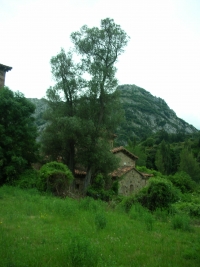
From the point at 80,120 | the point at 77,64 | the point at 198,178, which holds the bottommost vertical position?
the point at 198,178

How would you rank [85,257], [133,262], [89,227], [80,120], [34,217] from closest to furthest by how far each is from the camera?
[85,257]
[133,262]
[89,227]
[34,217]
[80,120]

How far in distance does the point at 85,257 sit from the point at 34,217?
17.9ft

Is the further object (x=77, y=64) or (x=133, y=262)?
(x=77, y=64)

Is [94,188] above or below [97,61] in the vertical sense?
below

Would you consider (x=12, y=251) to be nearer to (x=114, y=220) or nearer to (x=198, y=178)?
(x=114, y=220)

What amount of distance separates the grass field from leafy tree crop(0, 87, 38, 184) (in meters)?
11.1

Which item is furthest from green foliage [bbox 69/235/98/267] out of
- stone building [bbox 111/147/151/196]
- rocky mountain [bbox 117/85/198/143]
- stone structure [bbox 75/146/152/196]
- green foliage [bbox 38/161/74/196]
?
rocky mountain [bbox 117/85/198/143]

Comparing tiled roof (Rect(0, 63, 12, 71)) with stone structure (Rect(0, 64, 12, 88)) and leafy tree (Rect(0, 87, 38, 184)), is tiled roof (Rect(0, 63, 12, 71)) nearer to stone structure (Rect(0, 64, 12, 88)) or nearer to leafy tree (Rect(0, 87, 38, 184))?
stone structure (Rect(0, 64, 12, 88))

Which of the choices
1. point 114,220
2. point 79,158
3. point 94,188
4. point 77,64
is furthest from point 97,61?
point 114,220

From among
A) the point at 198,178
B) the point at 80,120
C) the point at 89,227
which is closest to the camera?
the point at 89,227

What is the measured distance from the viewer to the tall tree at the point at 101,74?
84.1 ft

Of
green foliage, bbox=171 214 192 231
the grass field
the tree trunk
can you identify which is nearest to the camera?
the grass field

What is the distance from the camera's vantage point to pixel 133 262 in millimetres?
6055

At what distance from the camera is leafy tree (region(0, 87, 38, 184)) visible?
22.6 metres
